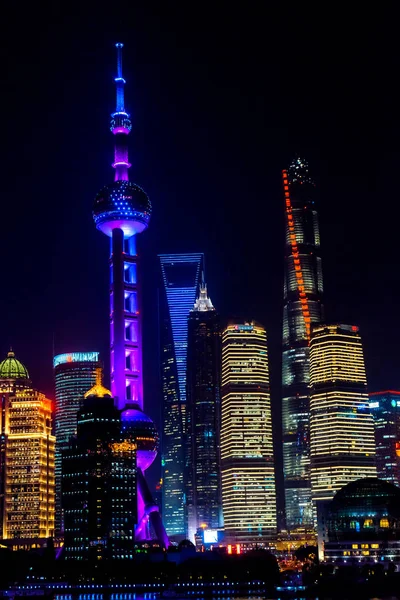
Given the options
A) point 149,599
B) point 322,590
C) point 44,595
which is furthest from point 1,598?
point 322,590

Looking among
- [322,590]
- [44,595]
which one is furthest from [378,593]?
[44,595]

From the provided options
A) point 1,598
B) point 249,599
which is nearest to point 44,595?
point 1,598

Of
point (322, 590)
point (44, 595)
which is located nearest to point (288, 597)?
point (322, 590)

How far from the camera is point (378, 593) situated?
199000mm

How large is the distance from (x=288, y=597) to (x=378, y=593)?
716 inches

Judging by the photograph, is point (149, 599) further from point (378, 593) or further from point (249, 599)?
point (378, 593)

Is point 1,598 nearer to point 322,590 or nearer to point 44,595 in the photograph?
point 44,595

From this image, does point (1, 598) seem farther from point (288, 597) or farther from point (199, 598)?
point (288, 597)

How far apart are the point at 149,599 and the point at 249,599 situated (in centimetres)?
2015

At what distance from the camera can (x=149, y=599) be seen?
19938 cm

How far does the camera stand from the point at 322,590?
198 meters

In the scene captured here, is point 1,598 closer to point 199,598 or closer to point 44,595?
point 44,595

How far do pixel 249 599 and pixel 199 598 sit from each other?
11.6 m

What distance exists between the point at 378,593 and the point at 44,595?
64.9 metres
